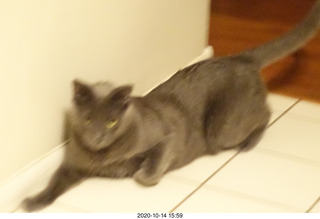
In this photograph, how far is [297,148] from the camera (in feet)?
6.01

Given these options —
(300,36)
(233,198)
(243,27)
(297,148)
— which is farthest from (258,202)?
(243,27)

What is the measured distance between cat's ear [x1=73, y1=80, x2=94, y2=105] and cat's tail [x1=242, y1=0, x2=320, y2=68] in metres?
0.58

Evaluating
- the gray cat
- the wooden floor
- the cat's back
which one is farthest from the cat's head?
the wooden floor

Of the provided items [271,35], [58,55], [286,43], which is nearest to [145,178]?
[58,55]

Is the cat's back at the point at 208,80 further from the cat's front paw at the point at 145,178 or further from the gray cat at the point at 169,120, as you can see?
the cat's front paw at the point at 145,178

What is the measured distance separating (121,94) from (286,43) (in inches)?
25.5

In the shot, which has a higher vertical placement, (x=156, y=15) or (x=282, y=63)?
(x=156, y=15)

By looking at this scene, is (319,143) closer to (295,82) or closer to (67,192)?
(295,82)

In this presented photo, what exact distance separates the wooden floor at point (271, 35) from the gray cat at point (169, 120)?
344mm

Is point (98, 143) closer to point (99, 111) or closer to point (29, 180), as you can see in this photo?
point (99, 111)

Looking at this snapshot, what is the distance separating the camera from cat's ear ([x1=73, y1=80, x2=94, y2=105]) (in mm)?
1506

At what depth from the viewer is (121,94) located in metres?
1.51

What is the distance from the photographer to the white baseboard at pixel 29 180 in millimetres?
1535

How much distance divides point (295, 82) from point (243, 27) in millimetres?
556
